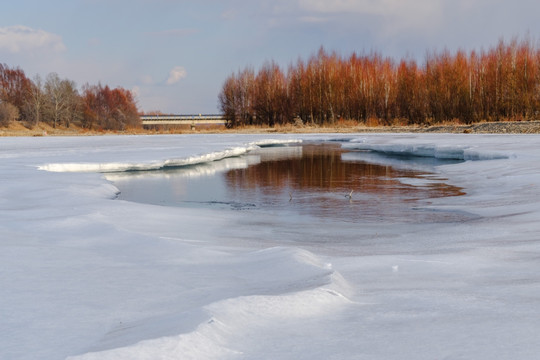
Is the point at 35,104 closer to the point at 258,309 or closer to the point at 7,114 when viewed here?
the point at 7,114

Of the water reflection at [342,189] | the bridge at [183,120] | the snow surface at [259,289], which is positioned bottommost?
the water reflection at [342,189]

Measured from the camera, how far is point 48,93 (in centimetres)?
4966

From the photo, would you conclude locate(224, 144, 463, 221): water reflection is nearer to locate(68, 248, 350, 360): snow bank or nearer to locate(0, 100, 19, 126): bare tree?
locate(68, 248, 350, 360): snow bank

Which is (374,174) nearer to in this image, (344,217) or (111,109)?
(344,217)

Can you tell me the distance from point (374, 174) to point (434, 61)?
83.4 ft

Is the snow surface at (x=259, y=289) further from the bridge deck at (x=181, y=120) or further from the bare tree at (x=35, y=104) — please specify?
the bridge deck at (x=181, y=120)

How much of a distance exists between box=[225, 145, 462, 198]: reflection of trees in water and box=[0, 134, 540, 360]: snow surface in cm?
305

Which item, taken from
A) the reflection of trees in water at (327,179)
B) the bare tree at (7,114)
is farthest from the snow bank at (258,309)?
the bare tree at (7,114)

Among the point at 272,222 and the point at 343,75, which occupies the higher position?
the point at 343,75

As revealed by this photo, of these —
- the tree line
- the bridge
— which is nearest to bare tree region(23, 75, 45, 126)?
the tree line

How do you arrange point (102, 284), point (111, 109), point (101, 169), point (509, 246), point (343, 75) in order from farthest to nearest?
point (111, 109) → point (343, 75) → point (101, 169) → point (509, 246) → point (102, 284)

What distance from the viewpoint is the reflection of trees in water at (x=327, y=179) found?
7933mm

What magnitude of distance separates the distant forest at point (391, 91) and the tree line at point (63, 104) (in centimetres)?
1496

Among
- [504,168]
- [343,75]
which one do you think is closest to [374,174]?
[504,168]
